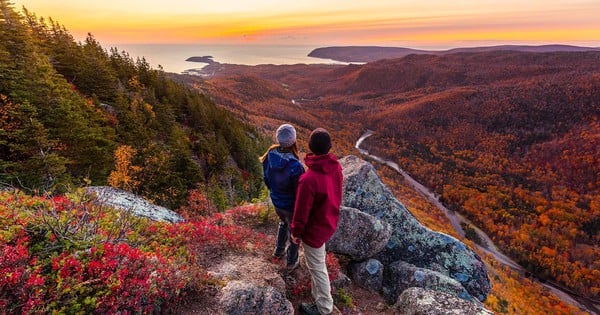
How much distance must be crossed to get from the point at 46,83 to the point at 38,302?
67.3 feet

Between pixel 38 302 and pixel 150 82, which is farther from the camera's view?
pixel 150 82

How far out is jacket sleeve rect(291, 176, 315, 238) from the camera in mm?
5789

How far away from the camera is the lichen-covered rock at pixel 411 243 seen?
39.6ft

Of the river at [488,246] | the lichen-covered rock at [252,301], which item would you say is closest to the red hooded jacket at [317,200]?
the lichen-covered rock at [252,301]

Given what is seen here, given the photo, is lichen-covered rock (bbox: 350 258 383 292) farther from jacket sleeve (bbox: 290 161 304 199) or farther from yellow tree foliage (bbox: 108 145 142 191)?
yellow tree foliage (bbox: 108 145 142 191)

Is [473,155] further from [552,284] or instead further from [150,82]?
[150,82]

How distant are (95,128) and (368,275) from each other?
75.1ft

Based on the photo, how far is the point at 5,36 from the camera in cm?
2073

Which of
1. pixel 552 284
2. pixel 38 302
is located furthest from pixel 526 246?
pixel 38 302

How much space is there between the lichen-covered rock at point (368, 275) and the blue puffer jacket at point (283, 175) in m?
5.26

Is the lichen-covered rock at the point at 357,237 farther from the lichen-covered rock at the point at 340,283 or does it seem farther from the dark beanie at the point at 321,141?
the dark beanie at the point at 321,141

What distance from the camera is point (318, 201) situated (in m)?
5.99

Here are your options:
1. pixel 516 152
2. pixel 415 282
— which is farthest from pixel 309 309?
pixel 516 152

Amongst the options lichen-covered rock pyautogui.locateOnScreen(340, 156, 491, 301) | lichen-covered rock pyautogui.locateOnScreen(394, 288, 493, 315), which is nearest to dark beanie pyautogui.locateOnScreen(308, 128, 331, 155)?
lichen-covered rock pyautogui.locateOnScreen(394, 288, 493, 315)
